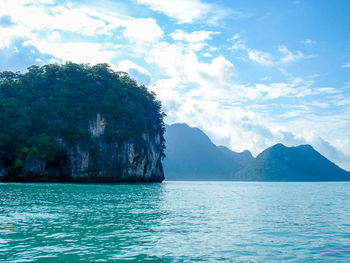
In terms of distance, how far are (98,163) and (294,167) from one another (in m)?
147

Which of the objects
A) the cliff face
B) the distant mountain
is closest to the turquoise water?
the cliff face

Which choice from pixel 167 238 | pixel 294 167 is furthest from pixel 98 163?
pixel 294 167

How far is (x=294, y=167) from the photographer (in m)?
181

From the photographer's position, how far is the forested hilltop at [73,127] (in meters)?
58.2

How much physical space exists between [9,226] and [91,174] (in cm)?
5201

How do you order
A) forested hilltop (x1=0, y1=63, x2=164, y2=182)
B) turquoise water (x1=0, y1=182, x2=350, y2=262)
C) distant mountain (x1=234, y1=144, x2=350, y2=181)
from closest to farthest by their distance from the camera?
turquoise water (x1=0, y1=182, x2=350, y2=262), forested hilltop (x1=0, y1=63, x2=164, y2=182), distant mountain (x1=234, y1=144, x2=350, y2=181)

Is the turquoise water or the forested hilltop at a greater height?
the forested hilltop

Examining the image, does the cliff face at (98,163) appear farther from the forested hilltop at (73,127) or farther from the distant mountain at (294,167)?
the distant mountain at (294,167)

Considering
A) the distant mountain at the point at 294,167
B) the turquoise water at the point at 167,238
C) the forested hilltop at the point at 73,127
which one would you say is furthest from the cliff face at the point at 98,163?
the distant mountain at the point at 294,167

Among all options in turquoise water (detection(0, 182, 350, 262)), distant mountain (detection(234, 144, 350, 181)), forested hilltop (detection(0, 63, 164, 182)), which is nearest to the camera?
turquoise water (detection(0, 182, 350, 262))

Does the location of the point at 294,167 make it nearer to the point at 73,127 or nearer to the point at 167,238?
the point at 73,127

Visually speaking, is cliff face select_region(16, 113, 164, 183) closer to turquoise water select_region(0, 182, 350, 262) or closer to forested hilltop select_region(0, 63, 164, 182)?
forested hilltop select_region(0, 63, 164, 182)

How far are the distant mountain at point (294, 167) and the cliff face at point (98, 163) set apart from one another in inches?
4909

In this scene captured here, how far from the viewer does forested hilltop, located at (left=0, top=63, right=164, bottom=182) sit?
2290 inches
